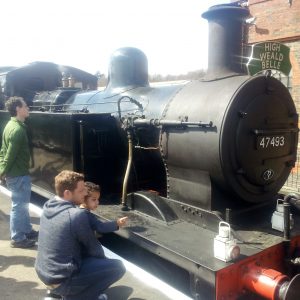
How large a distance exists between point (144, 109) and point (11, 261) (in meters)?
2.05

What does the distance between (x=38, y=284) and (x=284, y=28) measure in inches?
382

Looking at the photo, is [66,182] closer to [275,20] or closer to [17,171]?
[17,171]

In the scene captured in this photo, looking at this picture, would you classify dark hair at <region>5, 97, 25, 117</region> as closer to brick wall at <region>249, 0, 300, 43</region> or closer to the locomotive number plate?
the locomotive number plate

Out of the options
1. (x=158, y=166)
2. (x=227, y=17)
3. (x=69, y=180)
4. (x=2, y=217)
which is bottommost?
(x=2, y=217)

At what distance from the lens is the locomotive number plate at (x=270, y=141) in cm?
309

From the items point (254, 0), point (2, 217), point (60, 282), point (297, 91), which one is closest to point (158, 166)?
point (60, 282)

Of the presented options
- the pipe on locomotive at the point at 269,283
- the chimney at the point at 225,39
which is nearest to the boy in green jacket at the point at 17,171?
the chimney at the point at 225,39

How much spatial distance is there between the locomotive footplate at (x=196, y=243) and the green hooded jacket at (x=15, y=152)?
3.58 feet

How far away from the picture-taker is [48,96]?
20.9 feet

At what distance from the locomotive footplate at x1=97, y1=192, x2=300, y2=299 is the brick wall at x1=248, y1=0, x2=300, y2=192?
6.50m

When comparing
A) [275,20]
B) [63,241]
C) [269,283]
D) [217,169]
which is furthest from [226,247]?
[275,20]

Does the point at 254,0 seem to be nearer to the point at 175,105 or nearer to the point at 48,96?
the point at 48,96

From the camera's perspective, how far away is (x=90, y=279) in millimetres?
2465

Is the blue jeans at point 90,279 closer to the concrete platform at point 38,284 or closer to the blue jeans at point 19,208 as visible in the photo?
the concrete platform at point 38,284
